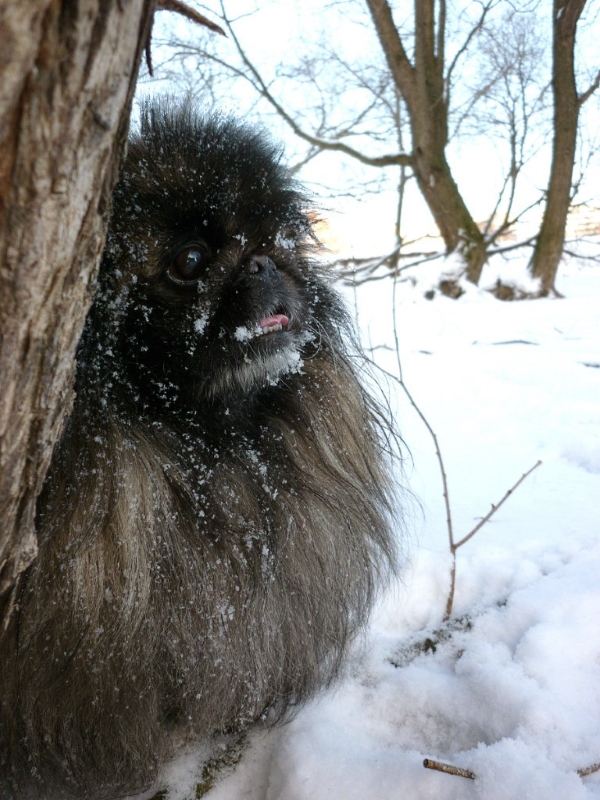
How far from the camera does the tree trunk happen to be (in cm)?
623

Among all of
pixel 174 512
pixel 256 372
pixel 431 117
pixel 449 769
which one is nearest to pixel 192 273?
pixel 256 372

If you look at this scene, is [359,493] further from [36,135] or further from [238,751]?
[36,135]

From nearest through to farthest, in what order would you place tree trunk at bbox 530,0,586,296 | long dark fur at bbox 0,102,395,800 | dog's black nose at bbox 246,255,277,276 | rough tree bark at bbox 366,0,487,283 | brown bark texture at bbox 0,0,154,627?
brown bark texture at bbox 0,0,154,627 < long dark fur at bbox 0,102,395,800 < dog's black nose at bbox 246,255,277,276 < tree trunk at bbox 530,0,586,296 < rough tree bark at bbox 366,0,487,283

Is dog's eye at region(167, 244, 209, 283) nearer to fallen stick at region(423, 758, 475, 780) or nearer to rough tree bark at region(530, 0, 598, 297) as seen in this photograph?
fallen stick at region(423, 758, 475, 780)

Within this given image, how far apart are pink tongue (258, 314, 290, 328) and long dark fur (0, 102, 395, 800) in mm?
28

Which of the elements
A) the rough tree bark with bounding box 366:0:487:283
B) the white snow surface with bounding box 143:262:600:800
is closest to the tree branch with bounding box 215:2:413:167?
the rough tree bark with bounding box 366:0:487:283

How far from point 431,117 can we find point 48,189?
6.84m

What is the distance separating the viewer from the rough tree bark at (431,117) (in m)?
6.44

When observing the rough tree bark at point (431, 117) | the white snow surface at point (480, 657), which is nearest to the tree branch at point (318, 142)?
the rough tree bark at point (431, 117)

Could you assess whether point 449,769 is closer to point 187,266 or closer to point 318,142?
point 187,266

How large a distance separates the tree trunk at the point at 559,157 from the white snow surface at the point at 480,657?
4268mm

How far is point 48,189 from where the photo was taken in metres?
0.65

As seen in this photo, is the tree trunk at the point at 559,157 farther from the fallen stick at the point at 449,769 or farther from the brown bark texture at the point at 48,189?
the brown bark texture at the point at 48,189

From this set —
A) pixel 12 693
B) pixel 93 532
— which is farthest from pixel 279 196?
pixel 12 693
